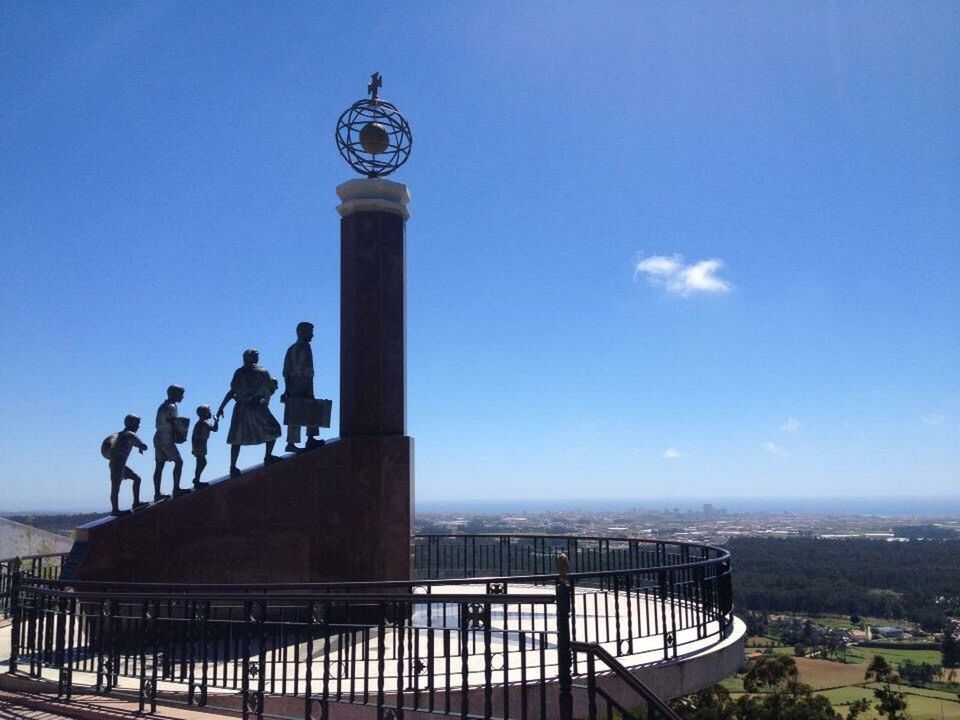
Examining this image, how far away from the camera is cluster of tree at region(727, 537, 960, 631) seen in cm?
8544

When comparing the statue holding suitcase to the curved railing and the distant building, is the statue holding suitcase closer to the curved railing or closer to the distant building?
the curved railing

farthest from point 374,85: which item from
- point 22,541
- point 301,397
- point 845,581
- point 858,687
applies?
point 845,581

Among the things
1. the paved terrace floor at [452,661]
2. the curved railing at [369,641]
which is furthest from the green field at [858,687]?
the curved railing at [369,641]

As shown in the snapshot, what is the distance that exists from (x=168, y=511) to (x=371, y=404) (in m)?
2.93

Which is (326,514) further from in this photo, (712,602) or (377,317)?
(712,602)

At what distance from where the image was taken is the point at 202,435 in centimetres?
1038

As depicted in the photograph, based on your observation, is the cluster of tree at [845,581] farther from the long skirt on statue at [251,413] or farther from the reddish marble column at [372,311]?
the long skirt on statue at [251,413]

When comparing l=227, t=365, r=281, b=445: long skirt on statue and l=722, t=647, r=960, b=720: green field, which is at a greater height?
l=227, t=365, r=281, b=445: long skirt on statue

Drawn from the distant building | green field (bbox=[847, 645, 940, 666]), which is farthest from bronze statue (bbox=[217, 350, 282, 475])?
green field (bbox=[847, 645, 940, 666])

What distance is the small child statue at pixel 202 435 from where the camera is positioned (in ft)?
33.7

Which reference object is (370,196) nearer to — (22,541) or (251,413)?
(251,413)

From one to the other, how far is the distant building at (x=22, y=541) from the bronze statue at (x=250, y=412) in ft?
35.8

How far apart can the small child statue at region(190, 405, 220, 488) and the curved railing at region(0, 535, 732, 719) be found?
1.83 m

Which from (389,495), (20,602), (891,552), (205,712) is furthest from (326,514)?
(891,552)
